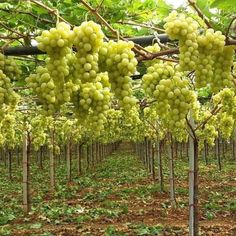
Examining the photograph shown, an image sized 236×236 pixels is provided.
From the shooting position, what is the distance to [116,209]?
12727 mm

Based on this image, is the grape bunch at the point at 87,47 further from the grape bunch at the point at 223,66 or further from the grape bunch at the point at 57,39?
the grape bunch at the point at 223,66

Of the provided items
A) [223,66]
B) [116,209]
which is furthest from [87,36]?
[116,209]

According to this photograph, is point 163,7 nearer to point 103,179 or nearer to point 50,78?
point 50,78

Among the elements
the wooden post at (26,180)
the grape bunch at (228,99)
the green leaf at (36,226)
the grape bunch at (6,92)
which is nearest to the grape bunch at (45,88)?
the grape bunch at (6,92)

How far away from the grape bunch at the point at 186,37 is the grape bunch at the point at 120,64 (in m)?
0.24

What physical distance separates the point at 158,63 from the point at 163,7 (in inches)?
18.8

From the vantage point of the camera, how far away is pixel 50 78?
92.2 inches

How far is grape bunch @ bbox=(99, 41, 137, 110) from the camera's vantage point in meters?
2.19

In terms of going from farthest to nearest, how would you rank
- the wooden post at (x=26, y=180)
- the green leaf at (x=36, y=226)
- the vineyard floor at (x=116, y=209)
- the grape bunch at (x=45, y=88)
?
the wooden post at (x=26, y=180) → the green leaf at (x=36, y=226) → the vineyard floor at (x=116, y=209) → the grape bunch at (x=45, y=88)

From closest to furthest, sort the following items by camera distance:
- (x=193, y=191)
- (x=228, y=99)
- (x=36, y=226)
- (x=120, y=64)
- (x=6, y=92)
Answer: (x=120, y=64)
(x=6, y=92)
(x=228, y=99)
(x=193, y=191)
(x=36, y=226)

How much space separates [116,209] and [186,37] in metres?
11.0

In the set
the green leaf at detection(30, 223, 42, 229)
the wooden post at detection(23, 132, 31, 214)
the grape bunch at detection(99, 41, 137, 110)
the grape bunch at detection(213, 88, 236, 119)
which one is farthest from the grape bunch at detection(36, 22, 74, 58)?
the wooden post at detection(23, 132, 31, 214)

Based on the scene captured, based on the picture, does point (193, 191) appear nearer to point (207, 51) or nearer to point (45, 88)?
point (207, 51)

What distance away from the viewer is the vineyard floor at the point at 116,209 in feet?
33.5
